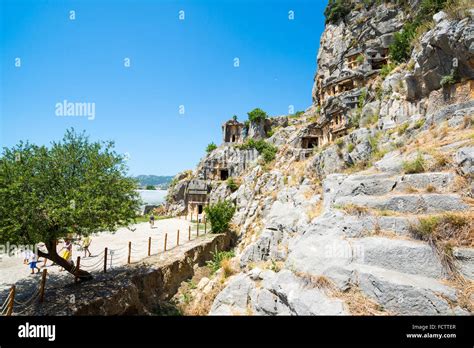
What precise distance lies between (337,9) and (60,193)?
56373 millimetres

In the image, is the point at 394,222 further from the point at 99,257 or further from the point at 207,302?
the point at 99,257

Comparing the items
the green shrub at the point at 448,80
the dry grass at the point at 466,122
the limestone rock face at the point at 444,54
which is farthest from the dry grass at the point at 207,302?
the limestone rock face at the point at 444,54

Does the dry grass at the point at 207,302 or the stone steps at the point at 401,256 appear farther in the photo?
the dry grass at the point at 207,302

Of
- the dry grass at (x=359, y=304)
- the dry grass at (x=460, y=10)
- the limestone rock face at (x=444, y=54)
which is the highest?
the dry grass at (x=460, y=10)

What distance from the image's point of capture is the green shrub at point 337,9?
1810 inches

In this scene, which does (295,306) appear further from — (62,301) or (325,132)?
(325,132)

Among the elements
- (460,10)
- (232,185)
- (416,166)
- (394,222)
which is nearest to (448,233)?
(394,222)

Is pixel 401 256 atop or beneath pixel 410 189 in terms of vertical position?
beneath

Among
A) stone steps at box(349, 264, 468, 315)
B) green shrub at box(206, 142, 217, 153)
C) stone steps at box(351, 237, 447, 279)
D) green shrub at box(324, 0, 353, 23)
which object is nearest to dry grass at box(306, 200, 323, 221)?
stone steps at box(351, 237, 447, 279)

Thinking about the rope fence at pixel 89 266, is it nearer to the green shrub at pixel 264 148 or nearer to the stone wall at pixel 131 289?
the stone wall at pixel 131 289

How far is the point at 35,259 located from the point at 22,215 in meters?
5.50

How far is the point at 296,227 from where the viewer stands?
12555 mm

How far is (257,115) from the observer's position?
183 feet
